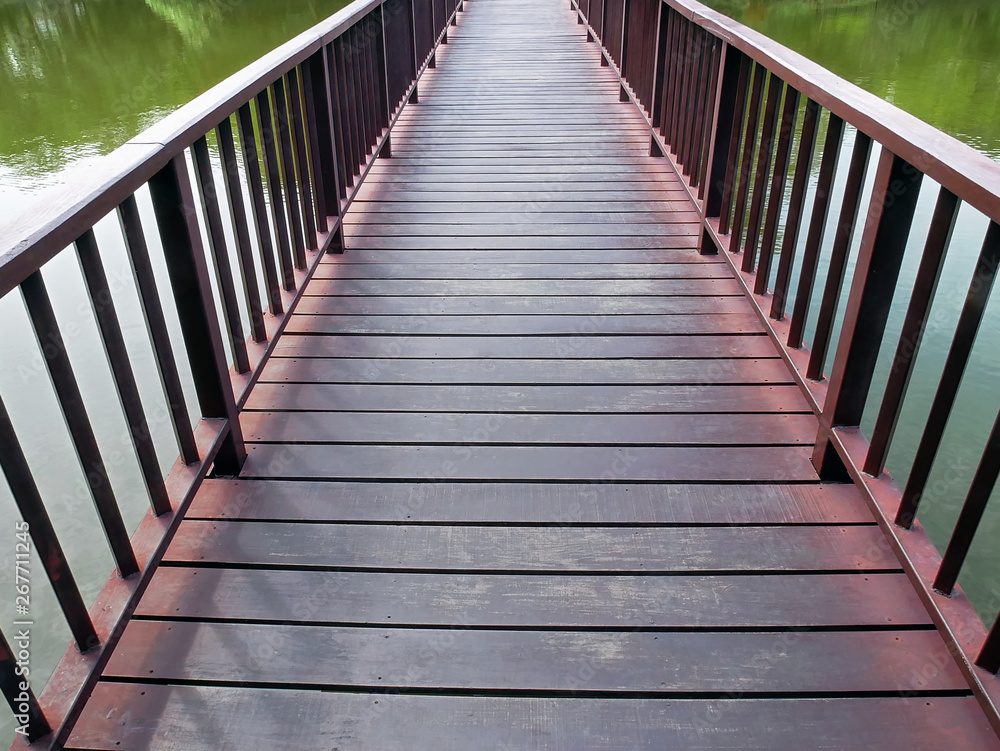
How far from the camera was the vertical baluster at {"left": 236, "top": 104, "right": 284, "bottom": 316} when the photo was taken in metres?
2.08

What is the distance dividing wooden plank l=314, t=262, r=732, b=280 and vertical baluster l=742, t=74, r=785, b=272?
339 millimetres

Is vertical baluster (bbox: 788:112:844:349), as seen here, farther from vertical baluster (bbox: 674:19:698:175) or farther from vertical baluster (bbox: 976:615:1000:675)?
vertical baluster (bbox: 674:19:698:175)

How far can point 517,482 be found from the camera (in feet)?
6.40

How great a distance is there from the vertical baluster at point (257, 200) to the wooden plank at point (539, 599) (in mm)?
948

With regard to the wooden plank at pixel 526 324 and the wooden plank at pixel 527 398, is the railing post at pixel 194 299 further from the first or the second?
the wooden plank at pixel 526 324

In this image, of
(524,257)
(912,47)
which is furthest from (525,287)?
(912,47)

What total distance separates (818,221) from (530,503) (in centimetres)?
104

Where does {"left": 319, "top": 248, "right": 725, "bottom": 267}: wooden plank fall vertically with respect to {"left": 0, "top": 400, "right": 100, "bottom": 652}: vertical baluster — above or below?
below

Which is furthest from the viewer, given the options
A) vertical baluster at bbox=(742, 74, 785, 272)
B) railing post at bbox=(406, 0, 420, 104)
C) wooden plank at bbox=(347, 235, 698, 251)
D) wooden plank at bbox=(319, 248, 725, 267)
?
railing post at bbox=(406, 0, 420, 104)

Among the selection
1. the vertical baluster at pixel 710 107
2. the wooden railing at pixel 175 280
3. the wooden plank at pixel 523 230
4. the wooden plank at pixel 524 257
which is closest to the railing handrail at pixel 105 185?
the wooden railing at pixel 175 280

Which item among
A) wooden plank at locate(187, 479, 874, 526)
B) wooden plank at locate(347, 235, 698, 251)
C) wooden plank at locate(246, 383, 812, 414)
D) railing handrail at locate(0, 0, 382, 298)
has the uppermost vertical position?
railing handrail at locate(0, 0, 382, 298)

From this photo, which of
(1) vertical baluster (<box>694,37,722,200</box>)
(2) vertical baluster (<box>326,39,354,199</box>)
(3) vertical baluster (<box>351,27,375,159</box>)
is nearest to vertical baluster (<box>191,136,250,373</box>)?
(2) vertical baluster (<box>326,39,354,199</box>)

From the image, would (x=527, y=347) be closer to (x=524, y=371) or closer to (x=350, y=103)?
(x=524, y=371)

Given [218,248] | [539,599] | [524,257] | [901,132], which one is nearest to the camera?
[901,132]
